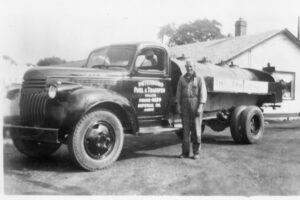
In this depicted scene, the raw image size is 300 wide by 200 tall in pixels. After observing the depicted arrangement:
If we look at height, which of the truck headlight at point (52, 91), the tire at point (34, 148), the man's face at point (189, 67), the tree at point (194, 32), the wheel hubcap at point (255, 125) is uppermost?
the tree at point (194, 32)

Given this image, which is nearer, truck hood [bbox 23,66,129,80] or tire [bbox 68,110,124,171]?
tire [bbox 68,110,124,171]

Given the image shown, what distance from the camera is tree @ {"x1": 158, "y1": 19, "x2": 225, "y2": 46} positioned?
143ft

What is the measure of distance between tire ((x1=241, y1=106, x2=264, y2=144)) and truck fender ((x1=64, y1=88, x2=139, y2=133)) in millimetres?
2994

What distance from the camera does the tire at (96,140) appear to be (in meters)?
5.41

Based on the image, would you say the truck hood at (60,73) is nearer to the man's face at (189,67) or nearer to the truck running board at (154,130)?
the truck running board at (154,130)

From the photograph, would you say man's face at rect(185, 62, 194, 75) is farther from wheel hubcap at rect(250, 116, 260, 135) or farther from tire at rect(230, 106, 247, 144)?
wheel hubcap at rect(250, 116, 260, 135)

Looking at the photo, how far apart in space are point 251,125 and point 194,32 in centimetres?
3652

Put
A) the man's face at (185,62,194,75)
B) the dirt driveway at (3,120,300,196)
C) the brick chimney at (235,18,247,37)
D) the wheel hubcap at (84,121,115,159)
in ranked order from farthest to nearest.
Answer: the brick chimney at (235,18,247,37)
the man's face at (185,62,194,75)
the wheel hubcap at (84,121,115,159)
the dirt driveway at (3,120,300,196)

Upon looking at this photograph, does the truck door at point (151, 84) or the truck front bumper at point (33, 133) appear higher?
the truck door at point (151, 84)

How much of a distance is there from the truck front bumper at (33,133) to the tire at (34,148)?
0.64 metres

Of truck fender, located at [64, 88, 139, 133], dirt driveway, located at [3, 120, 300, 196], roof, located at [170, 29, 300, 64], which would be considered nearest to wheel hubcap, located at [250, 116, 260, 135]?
dirt driveway, located at [3, 120, 300, 196]

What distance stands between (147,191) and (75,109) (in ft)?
5.19

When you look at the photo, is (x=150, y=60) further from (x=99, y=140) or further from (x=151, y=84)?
(x=99, y=140)

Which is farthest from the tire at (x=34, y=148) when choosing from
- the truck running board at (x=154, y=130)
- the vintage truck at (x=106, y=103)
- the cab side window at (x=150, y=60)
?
the cab side window at (x=150, y=60)
